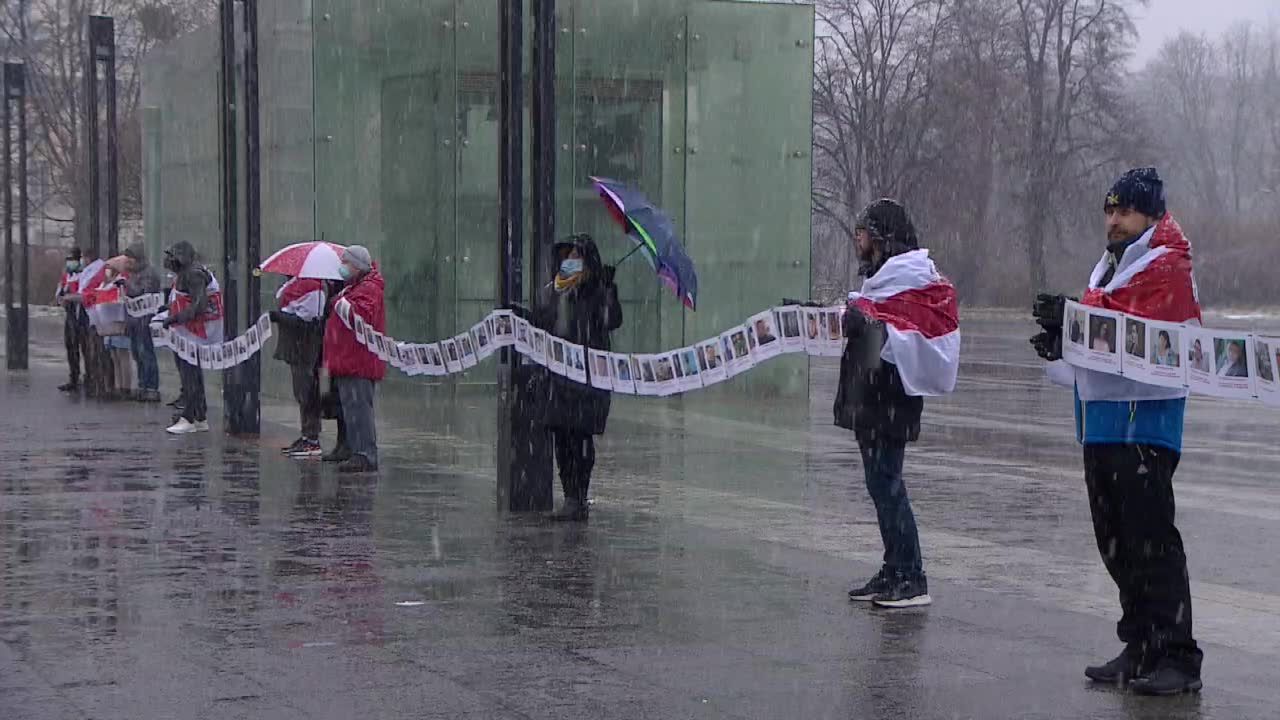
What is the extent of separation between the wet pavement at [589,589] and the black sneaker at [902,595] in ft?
0.40

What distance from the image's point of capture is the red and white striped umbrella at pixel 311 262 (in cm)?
1573

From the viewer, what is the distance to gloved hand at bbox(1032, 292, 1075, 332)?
7.45 m

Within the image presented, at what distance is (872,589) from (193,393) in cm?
1088

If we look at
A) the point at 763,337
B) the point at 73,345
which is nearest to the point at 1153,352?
the point at 763,337

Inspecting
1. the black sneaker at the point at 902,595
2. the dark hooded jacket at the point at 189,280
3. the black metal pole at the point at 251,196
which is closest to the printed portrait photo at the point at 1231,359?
the black sneaker at the point at 902,595

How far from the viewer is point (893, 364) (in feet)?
29.0

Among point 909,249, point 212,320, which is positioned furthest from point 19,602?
point 212,320

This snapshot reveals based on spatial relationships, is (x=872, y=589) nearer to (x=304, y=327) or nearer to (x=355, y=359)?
(x=355, y=359)

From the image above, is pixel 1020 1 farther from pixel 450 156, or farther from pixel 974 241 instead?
pixel 450 156

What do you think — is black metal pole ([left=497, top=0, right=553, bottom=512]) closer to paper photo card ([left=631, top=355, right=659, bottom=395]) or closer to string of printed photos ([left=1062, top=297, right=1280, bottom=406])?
paper photo card ([left=631, top=355, right=659, bottom=395])

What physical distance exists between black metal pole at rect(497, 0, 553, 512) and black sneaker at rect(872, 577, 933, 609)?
3739mm

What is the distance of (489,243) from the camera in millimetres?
24062

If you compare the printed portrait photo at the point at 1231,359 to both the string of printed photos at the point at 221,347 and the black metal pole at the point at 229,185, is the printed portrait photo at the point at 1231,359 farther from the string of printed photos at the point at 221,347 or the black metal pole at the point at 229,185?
the black metal pole at the point at 229,185

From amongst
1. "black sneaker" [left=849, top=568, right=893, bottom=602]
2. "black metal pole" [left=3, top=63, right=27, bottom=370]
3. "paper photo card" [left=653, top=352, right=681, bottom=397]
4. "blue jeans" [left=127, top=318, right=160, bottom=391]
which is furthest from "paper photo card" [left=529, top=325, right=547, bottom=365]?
"black metal pole" [left=3, top=63, right=27, bottom=370]
